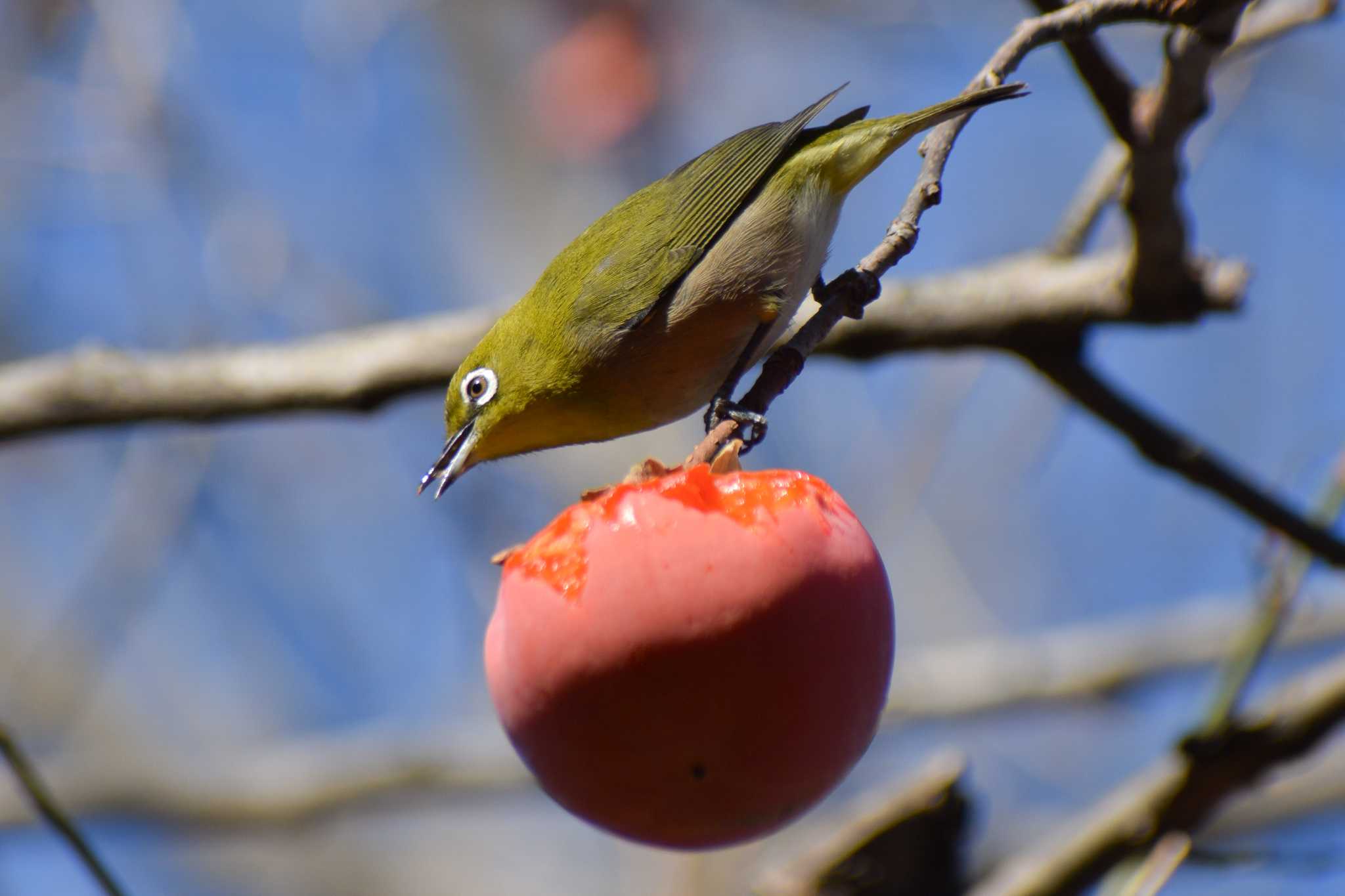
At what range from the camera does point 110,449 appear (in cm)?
890

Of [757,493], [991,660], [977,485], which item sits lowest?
[757,493]

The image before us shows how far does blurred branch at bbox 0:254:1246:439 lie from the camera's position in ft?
10.3

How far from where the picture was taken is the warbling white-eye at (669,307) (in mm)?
3283

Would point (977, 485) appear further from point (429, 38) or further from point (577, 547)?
point (577, 547)

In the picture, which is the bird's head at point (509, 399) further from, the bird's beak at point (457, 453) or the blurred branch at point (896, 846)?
the blurred branch at point (896, 846)

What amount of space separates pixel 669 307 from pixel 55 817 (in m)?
1.87

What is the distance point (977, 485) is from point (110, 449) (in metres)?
5.85

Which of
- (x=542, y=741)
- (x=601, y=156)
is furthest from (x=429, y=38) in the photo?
(x=542, y=741)

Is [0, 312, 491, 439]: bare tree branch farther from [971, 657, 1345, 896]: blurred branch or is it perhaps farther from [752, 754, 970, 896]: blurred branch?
[971, 657, 1345, 896]: blurred branch

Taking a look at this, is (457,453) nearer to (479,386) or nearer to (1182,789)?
(479,386)

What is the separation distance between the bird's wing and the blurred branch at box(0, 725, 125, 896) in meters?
1.73

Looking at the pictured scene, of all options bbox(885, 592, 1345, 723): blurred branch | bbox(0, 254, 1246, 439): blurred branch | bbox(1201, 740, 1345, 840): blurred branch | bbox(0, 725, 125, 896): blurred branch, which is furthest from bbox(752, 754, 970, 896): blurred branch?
bbox(885, 592, 1345, 723): blurred branch

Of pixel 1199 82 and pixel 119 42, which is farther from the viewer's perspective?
pixel 119 42

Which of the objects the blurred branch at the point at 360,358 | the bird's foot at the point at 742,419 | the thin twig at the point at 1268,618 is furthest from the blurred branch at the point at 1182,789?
the bird's foot at the point at 742,419
